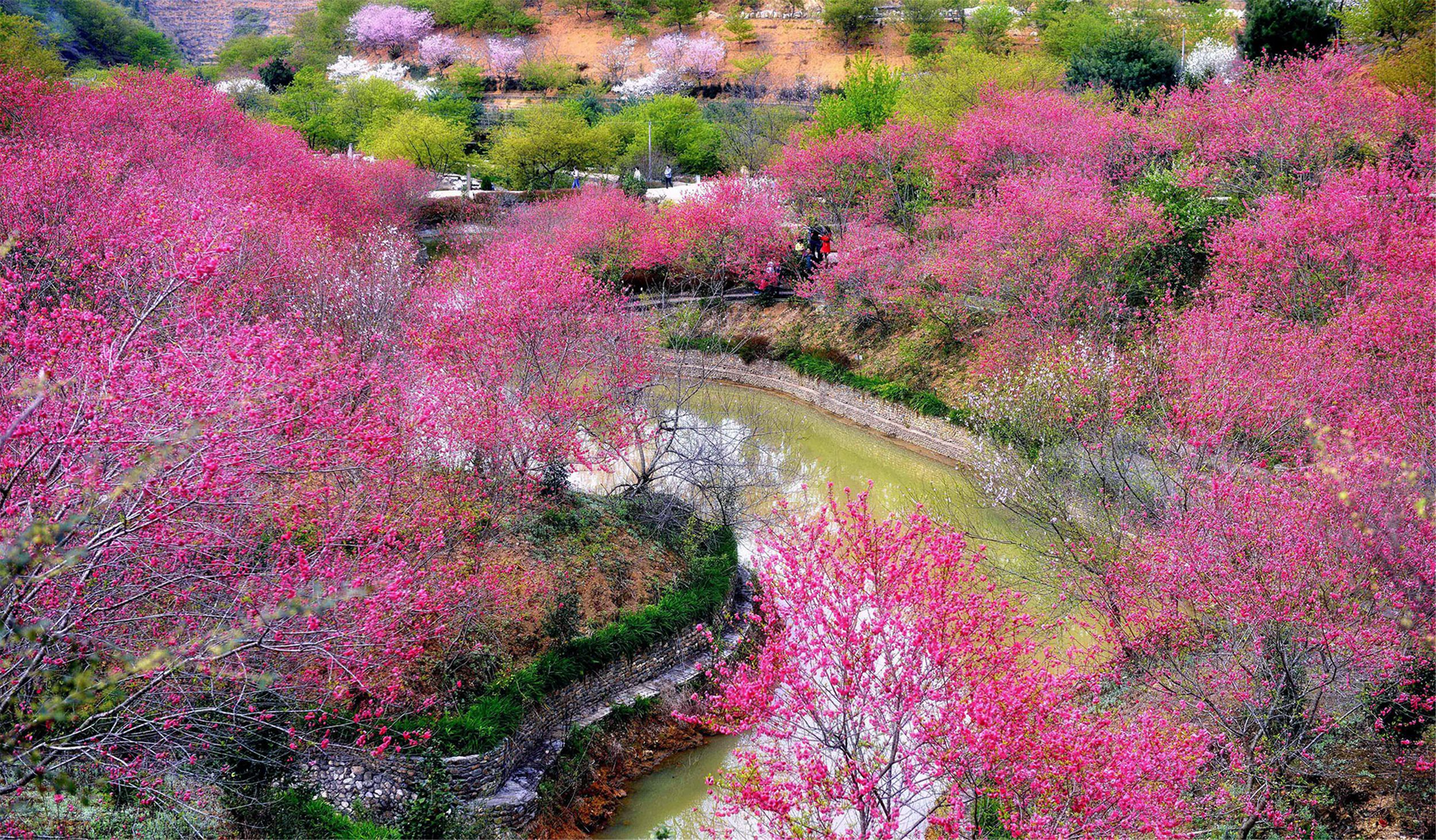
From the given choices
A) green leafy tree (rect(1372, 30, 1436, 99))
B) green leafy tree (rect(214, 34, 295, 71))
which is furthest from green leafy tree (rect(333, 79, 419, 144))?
green leafy tree (rect(1372, 30, 1436, 99))

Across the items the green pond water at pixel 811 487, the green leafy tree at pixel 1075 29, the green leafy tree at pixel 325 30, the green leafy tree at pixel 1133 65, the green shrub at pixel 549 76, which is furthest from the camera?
the green leafy tree at pixel 325 30

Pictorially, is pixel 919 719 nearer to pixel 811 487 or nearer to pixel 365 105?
pixel 811 487

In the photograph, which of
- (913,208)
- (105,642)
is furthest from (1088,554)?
(913,208)

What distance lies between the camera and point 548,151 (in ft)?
142

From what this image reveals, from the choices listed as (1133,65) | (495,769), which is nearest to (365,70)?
(1133,65)

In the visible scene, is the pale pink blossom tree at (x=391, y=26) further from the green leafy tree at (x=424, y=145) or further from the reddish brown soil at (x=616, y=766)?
the reddish brown soil at (x=616, y=766)

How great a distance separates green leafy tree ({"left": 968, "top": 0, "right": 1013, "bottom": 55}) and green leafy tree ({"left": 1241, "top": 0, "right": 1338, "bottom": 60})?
2435 cm

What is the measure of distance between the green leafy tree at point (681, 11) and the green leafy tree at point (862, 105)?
50.7 m

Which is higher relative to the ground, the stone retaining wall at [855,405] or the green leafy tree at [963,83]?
the green leafy tree at [963,83]

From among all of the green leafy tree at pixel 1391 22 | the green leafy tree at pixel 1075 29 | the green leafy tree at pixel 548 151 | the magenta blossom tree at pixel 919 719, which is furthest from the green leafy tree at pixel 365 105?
the magenta blossom tree at pixel 919 719

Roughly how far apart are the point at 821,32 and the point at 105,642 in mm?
79287

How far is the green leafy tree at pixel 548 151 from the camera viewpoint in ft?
142

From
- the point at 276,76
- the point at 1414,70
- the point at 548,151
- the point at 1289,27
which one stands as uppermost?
the point at 1289,27

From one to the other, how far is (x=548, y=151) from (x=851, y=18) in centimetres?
4144
